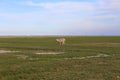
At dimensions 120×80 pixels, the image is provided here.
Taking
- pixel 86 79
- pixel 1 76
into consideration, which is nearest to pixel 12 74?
pixel 1 76

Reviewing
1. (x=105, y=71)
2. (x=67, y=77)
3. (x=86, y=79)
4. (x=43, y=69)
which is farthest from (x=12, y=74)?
(x=105, y=71)

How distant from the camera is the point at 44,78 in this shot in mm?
→ 17000

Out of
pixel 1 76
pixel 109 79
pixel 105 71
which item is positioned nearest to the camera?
pixel 109 79

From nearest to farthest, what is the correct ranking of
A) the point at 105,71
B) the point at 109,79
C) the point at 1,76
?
the point at 109,79 < the point at 1,76 < the point at 105,71

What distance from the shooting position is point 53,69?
67.5ft

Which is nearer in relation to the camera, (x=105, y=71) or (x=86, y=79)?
(x=86, y=79)

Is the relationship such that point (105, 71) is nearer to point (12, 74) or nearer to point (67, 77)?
point (67, 77)

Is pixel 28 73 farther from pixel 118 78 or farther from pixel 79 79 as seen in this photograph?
pixel 118 78

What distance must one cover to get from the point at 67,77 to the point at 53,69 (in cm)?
352

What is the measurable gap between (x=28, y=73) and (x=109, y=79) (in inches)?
221

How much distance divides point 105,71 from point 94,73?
125 cm

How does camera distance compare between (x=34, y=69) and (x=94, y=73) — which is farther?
(x=34, y=69)

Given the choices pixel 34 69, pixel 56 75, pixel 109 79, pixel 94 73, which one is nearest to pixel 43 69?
pixel 34 69

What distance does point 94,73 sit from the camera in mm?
18641
